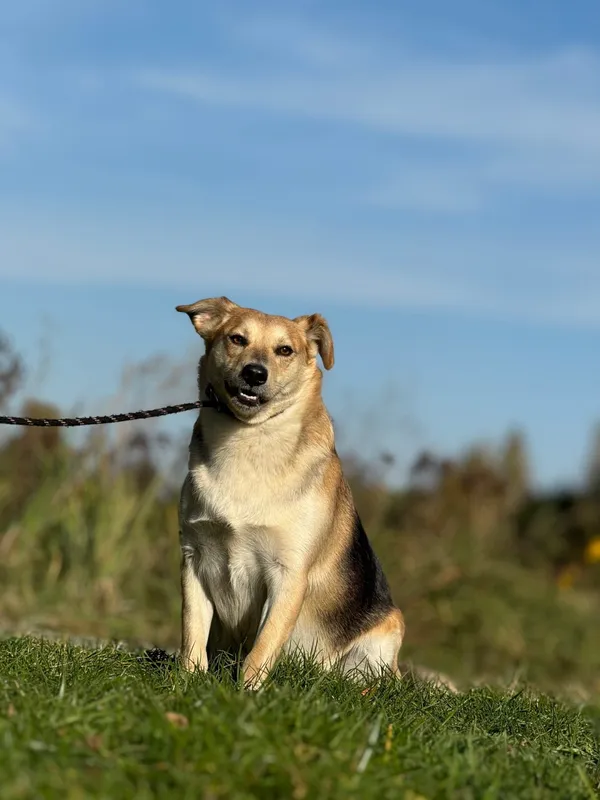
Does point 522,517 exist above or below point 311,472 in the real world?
below

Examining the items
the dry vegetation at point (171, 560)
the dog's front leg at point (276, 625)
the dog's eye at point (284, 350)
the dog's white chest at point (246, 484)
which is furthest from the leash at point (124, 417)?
the dry vegetation at point (171, 560)

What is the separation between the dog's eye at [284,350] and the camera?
232 inches

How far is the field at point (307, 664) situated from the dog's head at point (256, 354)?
134cm

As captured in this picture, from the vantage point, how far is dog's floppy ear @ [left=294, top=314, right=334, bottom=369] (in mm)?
6090

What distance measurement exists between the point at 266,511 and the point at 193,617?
2.14ft

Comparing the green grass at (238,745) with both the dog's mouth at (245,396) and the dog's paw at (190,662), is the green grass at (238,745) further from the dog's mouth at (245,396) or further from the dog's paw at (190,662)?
the dog's mouth at (245,396)

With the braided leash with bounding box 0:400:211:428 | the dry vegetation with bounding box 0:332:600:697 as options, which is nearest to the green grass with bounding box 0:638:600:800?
the braided leash with bounding box 0:400:211:428

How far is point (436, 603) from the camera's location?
1249 centimetres

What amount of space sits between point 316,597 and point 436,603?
266 inches

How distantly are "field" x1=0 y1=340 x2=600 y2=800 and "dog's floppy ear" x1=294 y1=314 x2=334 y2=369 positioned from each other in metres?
1.69

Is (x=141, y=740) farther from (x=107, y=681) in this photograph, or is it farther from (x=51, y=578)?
(x=51, y=578)

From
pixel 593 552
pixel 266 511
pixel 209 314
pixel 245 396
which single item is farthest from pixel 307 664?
pixel 593 552

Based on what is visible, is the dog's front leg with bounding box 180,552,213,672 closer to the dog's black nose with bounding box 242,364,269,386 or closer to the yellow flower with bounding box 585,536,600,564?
the dog's black nose with bounding box 242,364,269,386

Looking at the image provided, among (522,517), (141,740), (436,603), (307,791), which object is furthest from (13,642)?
(522,517)
